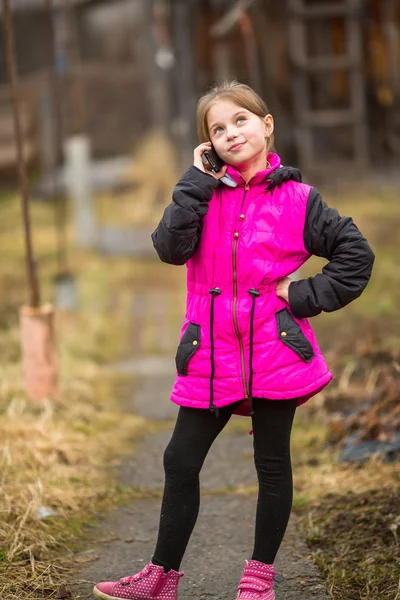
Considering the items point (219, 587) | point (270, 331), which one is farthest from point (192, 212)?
point (219, 587)

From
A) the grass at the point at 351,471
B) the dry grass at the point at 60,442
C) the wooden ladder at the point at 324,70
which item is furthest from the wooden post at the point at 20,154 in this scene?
the wooden ladder at the point at 324,70

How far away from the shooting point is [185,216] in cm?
279

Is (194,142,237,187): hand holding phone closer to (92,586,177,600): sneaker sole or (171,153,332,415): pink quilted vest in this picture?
(171,153,332,415): pink quilted vest

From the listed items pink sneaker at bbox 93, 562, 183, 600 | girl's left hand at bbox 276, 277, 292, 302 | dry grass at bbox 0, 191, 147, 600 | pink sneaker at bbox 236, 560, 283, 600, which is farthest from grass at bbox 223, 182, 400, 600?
girl's left hand at bbox 276, 277, 292, 302

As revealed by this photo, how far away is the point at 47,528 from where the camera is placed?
11.7 ft

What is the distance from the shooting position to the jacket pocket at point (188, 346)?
9.43 feet

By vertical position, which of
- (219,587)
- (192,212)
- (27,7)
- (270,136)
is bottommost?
(219,587)

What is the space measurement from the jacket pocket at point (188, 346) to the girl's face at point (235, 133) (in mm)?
490

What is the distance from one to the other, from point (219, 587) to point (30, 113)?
43.2ft

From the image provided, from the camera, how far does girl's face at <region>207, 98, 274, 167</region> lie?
9.52 ft

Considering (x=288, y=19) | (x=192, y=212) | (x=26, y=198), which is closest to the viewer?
(x=192, y=212)

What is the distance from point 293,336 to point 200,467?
0.46 metres

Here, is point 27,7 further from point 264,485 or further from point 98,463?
point 264,485

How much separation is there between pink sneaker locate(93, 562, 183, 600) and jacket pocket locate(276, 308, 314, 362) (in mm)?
731
